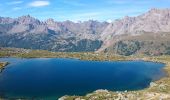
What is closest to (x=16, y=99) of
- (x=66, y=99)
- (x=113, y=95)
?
(x=66, y=99)

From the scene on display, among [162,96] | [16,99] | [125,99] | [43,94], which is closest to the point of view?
[162,96]

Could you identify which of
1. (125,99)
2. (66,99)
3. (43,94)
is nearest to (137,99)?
(125,99)

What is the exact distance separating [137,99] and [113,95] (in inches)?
859

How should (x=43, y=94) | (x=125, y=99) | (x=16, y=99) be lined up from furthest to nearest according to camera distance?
1. (x=43, y=94)
2. (x=16, y=99)
3. (x=125, y=99)

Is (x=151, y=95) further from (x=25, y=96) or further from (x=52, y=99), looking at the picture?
(x=25, y=96)

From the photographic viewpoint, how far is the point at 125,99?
15350 cm

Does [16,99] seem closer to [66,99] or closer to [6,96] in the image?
[6,96]

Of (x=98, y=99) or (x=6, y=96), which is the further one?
(x=6, y=96)

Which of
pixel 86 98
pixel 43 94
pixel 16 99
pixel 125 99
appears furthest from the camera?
pixel 43 94

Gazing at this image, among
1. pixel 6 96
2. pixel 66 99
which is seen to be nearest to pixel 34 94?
pixel 6 96

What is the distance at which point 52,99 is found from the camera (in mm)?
180000

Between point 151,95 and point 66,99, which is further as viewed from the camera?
point 66,99

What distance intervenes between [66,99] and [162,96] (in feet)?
173

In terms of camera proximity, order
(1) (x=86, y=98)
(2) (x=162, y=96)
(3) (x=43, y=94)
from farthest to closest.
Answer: (3) (x=43, y=94), (1) (x=86, y=98), (2) (x=162, y=96)
